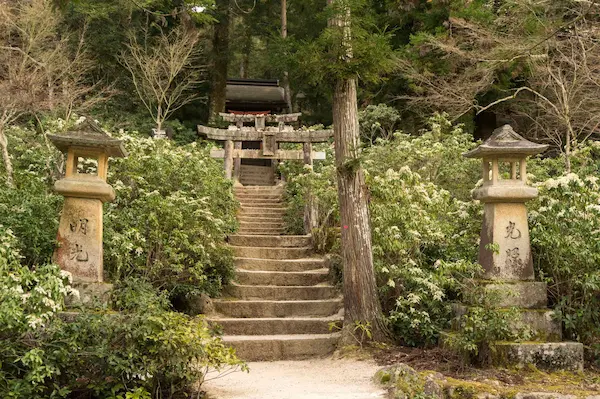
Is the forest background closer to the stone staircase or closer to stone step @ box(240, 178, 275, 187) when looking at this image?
the stone staircase

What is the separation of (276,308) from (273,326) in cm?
59

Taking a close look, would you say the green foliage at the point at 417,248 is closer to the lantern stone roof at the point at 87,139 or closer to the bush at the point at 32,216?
the lantern stone roof at the point at 87,139

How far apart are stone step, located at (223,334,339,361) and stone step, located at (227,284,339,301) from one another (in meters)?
1.49

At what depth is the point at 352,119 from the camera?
Answer: 27.6 ft

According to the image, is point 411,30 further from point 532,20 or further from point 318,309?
point 318,309

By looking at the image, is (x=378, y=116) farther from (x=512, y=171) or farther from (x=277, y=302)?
(x=512, y=171)

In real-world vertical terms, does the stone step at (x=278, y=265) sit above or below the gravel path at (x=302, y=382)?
above

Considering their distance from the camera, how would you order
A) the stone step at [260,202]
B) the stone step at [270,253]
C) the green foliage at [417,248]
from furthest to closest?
the stone step at [260,202], the stone step at [270,253], the green foliage at [417,248]

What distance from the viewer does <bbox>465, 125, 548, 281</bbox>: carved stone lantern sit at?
748 centimetres

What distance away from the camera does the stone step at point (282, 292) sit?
9.98 m

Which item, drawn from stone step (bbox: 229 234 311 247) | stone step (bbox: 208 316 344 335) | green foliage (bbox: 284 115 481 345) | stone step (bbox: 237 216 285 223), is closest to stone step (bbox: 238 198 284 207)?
stone step (bbox: 237 216 285 223)

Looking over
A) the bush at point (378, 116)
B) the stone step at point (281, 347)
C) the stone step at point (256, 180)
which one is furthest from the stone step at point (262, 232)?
the stone step at point (256, 180)

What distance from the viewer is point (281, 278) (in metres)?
10.5

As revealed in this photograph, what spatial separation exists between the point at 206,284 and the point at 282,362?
1.84 meters
